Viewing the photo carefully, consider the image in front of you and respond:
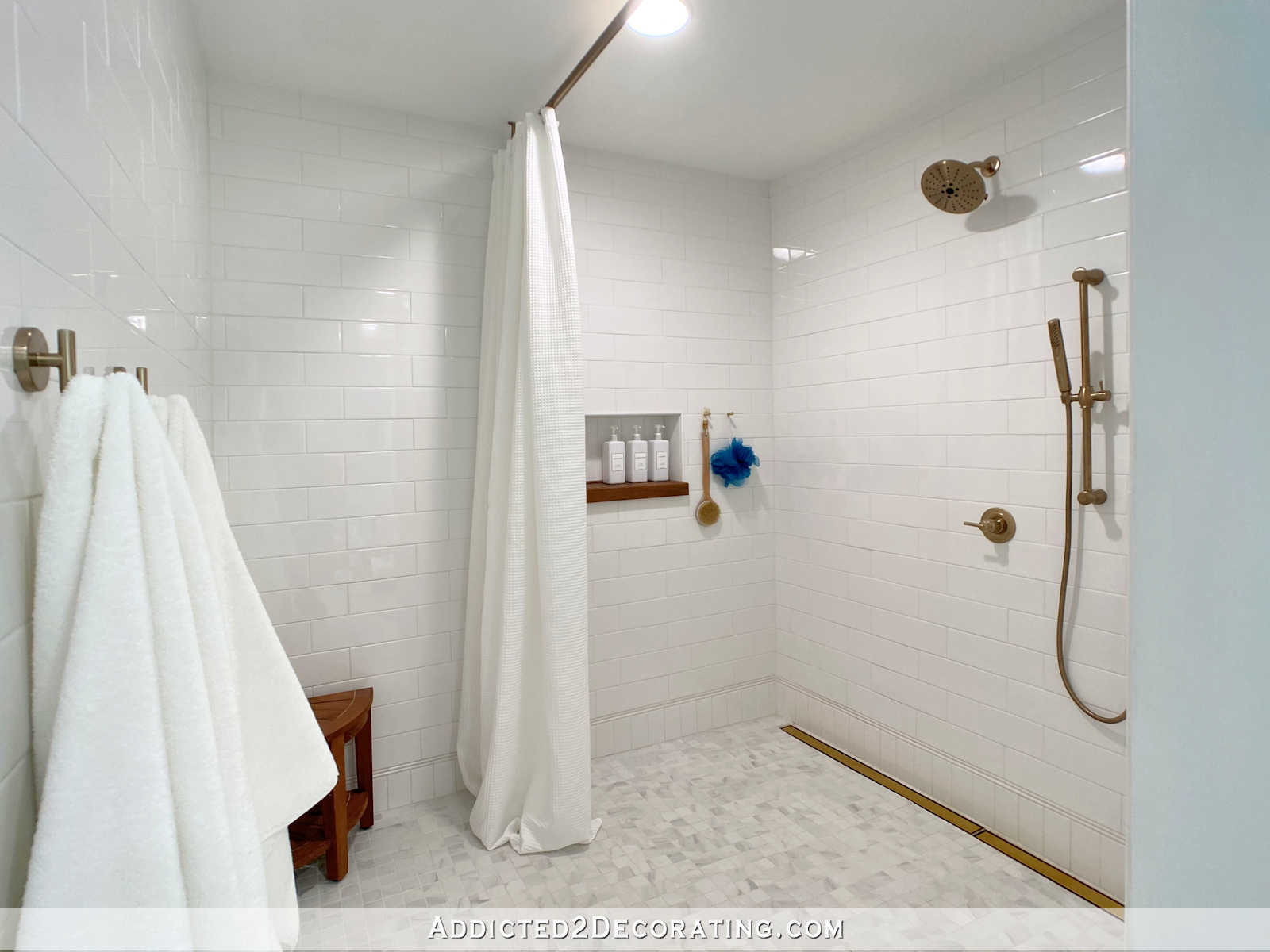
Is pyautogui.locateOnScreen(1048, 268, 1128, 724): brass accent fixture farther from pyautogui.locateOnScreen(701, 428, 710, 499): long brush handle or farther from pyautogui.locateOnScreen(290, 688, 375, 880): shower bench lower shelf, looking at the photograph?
pyautogui.locateOnScreen(290, 688, 375, 880): shower bench lower shelf

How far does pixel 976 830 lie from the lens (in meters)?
2.13

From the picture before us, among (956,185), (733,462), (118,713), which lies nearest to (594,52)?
(956,185)

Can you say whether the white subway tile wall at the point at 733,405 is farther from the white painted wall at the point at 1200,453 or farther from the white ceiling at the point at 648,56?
the white painted wall at the point at 1200,453

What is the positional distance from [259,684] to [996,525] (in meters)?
2.01

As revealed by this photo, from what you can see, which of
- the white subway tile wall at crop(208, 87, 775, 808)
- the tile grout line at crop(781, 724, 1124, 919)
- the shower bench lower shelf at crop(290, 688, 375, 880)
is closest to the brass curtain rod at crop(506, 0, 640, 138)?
the white subway tile wall at crop(208, 87, 775, 808)

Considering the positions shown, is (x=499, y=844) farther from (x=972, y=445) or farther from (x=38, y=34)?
(x=38, y=34)

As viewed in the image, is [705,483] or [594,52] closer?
[594,52]

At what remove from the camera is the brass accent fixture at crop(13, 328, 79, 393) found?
488 mm

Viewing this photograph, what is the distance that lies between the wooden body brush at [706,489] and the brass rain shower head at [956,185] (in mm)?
1182

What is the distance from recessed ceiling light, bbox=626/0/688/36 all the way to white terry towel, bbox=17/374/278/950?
5.30 feet

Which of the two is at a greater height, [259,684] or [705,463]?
[705,463]

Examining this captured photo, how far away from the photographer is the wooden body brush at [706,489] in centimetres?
282

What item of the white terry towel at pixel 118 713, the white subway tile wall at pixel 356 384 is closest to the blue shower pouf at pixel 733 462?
the white subway tile wall at pixel 356 384

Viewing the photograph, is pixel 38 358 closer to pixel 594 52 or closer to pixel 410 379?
pixel 594 52
